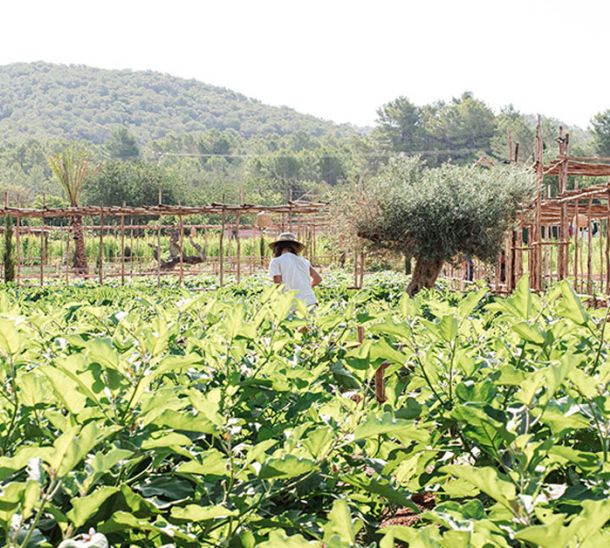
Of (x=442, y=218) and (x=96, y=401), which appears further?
(x=442, y=218)

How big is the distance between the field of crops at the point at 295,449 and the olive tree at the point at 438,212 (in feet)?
47.4

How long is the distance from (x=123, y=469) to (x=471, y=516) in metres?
0.60

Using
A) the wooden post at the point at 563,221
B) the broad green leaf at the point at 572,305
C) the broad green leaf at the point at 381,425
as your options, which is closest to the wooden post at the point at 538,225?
the wooden post at the point at 563,221

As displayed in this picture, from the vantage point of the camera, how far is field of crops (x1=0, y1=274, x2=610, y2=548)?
1161 millimetres

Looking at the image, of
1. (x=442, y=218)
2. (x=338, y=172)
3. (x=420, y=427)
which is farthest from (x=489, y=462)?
(x=338, y=172)

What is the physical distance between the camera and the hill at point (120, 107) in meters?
169

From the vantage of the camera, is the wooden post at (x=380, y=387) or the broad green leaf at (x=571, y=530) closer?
the broad green leaf at (x=571, y=530)

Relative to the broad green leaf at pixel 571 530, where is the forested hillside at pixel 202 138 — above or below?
above

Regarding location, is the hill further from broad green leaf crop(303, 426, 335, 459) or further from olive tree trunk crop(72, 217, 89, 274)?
broad green leaf crop(303, 426, 335, 459)

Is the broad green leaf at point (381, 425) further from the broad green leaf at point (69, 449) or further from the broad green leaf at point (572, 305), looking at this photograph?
the broad green leaf at point (572, 305)

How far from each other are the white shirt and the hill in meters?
162

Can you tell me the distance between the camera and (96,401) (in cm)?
153

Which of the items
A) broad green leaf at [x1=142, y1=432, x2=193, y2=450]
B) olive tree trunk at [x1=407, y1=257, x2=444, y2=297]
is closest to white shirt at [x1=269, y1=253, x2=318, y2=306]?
broad green leaf at [x1=142, y1=432, x2=193, y2=450]

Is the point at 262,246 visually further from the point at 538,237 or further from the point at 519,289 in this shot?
the point at 519,289
